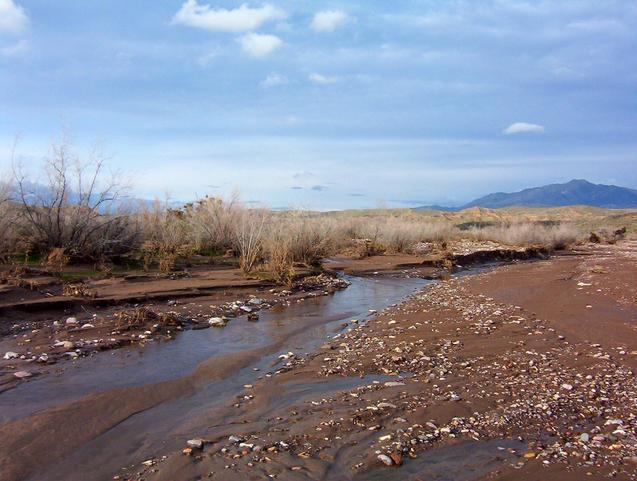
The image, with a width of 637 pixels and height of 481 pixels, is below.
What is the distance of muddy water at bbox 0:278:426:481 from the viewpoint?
4680mm

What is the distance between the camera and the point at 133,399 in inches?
241

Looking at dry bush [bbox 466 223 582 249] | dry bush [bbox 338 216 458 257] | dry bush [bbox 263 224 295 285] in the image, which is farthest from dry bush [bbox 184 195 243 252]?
dry bush [bbox 466 223 582 249]

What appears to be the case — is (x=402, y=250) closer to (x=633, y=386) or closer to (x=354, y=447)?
(x=633, y=386)

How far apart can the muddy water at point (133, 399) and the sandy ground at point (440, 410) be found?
27 cm

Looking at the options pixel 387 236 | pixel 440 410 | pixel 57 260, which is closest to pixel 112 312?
pixel 57 260

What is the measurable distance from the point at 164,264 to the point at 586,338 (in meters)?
10.2

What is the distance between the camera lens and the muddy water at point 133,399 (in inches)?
184

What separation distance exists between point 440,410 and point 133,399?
353cm

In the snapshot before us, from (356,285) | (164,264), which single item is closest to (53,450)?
(164,264)

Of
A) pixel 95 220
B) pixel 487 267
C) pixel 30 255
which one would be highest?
pixel 95 220

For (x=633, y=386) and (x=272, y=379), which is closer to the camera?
(x=633, y=386)

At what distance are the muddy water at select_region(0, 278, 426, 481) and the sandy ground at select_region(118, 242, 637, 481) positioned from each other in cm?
27

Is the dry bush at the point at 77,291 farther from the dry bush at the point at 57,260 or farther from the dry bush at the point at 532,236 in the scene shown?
the dry bush at the point at 532,236

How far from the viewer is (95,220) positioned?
15.0 metres
